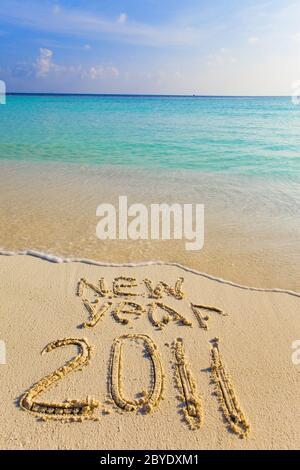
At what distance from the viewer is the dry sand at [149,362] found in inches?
92.5

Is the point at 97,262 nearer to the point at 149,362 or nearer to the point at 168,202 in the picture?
the point at 149,362

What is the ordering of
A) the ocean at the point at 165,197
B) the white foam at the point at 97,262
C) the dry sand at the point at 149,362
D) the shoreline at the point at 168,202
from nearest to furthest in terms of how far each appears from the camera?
the dry sand at the point at 149,362, the white foam at the point at 97,262, the shoreline at the point at 168,202, the ocean at the point at 165,197

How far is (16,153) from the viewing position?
40.0ft

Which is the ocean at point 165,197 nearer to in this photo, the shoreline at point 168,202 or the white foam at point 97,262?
the shoreline at point 168,202

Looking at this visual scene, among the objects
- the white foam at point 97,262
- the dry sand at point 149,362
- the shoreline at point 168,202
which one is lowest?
the dry sand at point 149,362

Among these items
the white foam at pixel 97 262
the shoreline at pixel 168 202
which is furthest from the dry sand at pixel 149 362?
the shoreline at pixel 168 202

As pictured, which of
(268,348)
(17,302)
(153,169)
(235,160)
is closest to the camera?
(268,348)

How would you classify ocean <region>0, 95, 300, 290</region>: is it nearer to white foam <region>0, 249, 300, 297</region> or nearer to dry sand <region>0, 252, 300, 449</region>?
white foam <region>0, 249, 300, 297</region>

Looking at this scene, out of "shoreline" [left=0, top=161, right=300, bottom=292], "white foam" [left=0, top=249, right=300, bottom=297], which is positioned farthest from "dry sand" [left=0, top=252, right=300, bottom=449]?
"shoreline" [left=0, top=161, right=300, bottom=292]

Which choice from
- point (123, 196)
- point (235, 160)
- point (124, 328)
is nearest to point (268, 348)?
point (124, 328)

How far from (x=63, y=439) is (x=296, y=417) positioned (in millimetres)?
1630

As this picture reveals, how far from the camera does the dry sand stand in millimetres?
2350

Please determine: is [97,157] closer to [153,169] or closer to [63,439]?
[153,169]

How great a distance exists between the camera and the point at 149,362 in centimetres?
295
